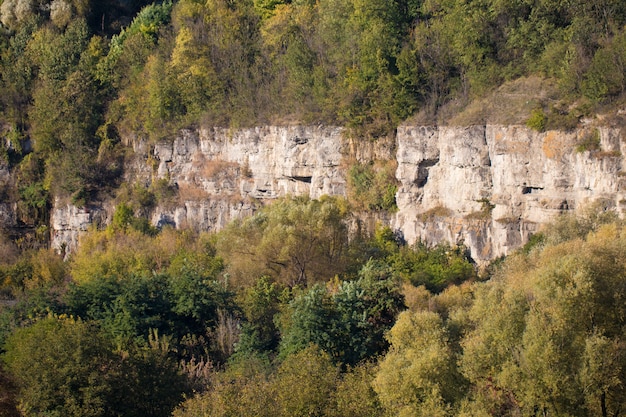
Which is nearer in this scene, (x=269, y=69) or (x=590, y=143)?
(x=590, y=143)

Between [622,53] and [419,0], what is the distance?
1209 centimetres

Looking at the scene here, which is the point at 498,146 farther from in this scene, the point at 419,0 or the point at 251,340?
the point at 251,340

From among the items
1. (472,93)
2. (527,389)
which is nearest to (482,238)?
(472,93)

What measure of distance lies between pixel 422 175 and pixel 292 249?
30.2ft

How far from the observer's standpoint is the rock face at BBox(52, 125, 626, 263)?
120 feet

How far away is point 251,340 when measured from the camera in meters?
29.7

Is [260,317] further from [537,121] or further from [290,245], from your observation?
[537,121]

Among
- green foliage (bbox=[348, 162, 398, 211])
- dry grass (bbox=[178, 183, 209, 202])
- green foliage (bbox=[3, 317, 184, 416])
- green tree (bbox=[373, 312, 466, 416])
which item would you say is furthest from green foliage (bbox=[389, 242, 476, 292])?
dry grass (bbox=[178, 183, 209, 202])

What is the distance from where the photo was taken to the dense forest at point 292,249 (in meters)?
22.3

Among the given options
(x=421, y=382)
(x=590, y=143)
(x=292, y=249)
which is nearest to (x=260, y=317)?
(x=292, y=249)

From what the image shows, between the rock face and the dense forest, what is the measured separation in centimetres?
87

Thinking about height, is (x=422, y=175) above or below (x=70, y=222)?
above

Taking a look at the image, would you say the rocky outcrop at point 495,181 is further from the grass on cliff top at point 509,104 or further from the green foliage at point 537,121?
the grass on cliff top at point 509,104

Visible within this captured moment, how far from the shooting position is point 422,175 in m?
42.2
